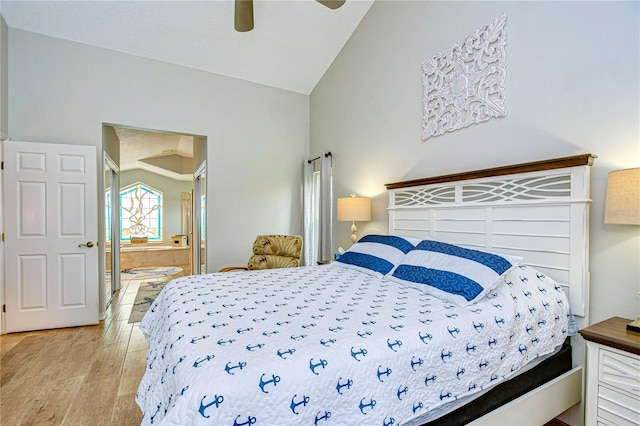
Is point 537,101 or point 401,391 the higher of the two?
point 537,101

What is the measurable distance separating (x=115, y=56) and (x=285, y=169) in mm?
2445

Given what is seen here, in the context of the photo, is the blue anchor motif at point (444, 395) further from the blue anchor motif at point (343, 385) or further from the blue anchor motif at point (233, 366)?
the blue anchor motif at point (233, 366)

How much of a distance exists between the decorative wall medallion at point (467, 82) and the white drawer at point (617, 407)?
1.77 m

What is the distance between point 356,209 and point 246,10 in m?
2.08

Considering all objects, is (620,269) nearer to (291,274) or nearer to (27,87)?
(291,274)

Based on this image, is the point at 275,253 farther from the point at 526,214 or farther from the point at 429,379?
the point at 429,379

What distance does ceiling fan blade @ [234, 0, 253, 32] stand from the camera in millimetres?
2426

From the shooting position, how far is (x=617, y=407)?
143 centimetres

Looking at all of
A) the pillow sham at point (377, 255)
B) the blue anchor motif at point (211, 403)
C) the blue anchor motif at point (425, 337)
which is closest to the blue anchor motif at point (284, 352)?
the blue anchor motif at point (211, 403)

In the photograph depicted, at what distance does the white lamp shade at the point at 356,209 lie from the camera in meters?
3.48

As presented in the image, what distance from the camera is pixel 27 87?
327 cm

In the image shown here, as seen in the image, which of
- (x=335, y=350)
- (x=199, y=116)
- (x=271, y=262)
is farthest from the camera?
(x=199, y=116)

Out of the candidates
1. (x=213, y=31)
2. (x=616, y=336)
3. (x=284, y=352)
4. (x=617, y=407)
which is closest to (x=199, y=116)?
(x=213, y=31)

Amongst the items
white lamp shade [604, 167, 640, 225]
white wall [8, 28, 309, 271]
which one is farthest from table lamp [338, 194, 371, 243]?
white lamp shade [604, 167, 640, 225]
